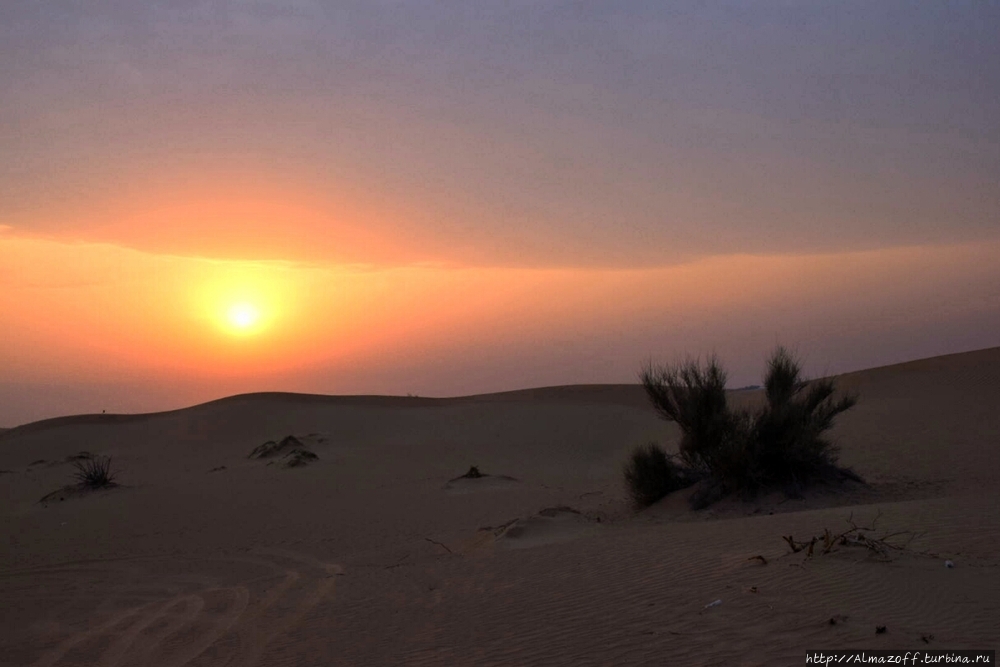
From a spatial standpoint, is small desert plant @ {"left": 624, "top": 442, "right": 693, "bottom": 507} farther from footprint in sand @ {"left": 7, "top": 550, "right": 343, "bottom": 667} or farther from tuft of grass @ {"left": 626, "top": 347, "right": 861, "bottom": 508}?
footprint in sand @ {"left": 7, "top": 550, "right": 343, "bottom": 667}

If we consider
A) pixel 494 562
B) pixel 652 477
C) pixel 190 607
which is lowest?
pixel 190 607

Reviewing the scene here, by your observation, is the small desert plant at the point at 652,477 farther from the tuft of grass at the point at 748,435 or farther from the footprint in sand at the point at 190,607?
the footprint in sand at the point at 190,607

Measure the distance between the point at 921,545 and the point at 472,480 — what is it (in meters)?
14.5

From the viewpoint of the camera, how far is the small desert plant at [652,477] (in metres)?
16.3

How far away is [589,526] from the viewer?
14531 millimetres

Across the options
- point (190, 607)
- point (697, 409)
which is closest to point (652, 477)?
point (697, 409)

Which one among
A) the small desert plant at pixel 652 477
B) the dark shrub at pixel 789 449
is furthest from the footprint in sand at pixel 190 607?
the dark shrub at pixel 789 449

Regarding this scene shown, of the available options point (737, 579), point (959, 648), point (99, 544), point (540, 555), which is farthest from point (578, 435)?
point (959, 648)

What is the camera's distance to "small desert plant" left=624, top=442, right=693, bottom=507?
16.3 metres

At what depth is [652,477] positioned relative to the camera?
53.6 feet

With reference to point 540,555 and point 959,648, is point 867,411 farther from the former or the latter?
point 959,648

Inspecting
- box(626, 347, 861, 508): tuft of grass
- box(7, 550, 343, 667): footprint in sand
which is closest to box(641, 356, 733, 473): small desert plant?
box(626, 347, 861, 508): tuft of grass

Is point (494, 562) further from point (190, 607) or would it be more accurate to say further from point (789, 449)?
point (789, 449)

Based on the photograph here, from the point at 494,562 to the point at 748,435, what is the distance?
5.81 metres
